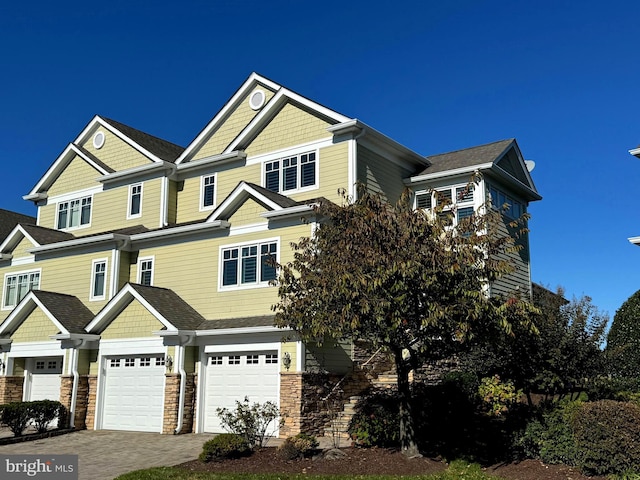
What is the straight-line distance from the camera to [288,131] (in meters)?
22.4

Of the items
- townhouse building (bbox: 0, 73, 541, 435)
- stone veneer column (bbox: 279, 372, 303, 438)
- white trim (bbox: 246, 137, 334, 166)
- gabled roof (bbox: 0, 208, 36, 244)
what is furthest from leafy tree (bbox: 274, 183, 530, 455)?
gabled roof (bbox: 0, 208, 36, 244)

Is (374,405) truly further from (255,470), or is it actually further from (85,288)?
(85,288)

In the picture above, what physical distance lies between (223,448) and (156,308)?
23.1ft

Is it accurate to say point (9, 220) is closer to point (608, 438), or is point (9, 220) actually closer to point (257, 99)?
point (257, 99)

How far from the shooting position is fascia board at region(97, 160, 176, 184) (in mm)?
24578

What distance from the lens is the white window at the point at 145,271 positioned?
2275 centimetres

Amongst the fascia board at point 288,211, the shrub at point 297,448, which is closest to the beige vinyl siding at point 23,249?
the fascia board at point 288,211

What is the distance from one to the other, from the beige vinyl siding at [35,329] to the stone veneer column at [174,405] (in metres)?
5.25

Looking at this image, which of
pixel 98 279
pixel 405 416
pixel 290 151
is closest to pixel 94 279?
pixel 98 279

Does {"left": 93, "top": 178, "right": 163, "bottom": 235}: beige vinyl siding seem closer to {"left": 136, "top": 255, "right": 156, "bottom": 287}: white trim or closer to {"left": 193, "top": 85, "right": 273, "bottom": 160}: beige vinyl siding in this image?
{"left": 136, "top": 255, "right": 156, "bottom": 287}: white trim

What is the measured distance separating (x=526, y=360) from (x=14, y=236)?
2119 cm

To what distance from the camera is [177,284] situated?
21.6 meters

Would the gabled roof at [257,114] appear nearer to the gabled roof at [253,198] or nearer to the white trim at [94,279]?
the gabled roof at [253,198]

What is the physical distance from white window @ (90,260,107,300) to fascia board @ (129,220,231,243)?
1.71 meters
